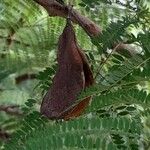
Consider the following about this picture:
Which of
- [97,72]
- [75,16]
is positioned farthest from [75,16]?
[97,72]

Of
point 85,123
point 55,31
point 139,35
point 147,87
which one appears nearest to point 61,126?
point 85,123

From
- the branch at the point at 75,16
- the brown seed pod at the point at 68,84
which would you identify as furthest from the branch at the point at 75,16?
the brown seed pod at the point at 68,84

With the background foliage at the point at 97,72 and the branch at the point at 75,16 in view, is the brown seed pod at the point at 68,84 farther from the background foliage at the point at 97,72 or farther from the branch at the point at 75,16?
the branch at the point at 75,16

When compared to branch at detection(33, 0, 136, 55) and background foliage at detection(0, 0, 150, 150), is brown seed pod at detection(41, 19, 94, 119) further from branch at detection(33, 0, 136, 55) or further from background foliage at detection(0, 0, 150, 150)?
branch at detection(33, 0, 136, 55)

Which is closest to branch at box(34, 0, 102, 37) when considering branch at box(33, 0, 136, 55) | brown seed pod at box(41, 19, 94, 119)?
branch at box(33, 0, 136, 55)

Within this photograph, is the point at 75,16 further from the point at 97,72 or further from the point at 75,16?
the point at 97,72
